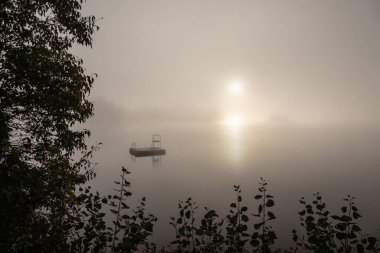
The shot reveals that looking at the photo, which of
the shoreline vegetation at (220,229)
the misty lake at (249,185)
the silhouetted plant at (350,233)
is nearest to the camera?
the silhouetted plant at (350,233)

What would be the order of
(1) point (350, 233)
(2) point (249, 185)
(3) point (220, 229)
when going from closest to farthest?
(1) point (350, 233) → (3) point (220, 229) → (2) point (249, 185)

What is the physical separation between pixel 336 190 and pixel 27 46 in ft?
248

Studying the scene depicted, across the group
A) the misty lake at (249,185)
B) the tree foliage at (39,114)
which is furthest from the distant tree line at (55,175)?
the misty lake at (249,185)

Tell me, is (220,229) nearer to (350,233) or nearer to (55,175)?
(350,233)

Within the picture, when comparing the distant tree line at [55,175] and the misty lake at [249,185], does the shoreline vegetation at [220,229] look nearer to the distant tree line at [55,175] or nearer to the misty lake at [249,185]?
the distant tree line at [55,175]

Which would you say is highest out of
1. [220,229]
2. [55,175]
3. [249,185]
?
[55,175]

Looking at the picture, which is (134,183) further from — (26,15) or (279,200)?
(26,15)

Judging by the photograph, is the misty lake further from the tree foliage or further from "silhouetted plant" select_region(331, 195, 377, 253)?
"silhouetted plant" select_region(331, 195, 377, 253)

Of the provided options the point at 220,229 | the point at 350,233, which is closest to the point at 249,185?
the point at 220,229

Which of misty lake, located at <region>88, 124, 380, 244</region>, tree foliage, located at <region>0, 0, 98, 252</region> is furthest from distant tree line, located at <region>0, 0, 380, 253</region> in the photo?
misty lake, located at <region>88, 124, 380, 244</region>

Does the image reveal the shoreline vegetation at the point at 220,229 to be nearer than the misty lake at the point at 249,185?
Yes

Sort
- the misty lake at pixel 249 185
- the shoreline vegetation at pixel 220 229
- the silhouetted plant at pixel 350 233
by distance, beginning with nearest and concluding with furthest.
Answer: the silhouetted plant at pixel 350 233 → the shoreline vegetation at pixel 220 229 → the misty lake at pixel 249 185

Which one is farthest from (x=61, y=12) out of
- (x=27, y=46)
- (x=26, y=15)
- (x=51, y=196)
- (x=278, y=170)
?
(x=278, y=170)

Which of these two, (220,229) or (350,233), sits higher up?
(350,233)
